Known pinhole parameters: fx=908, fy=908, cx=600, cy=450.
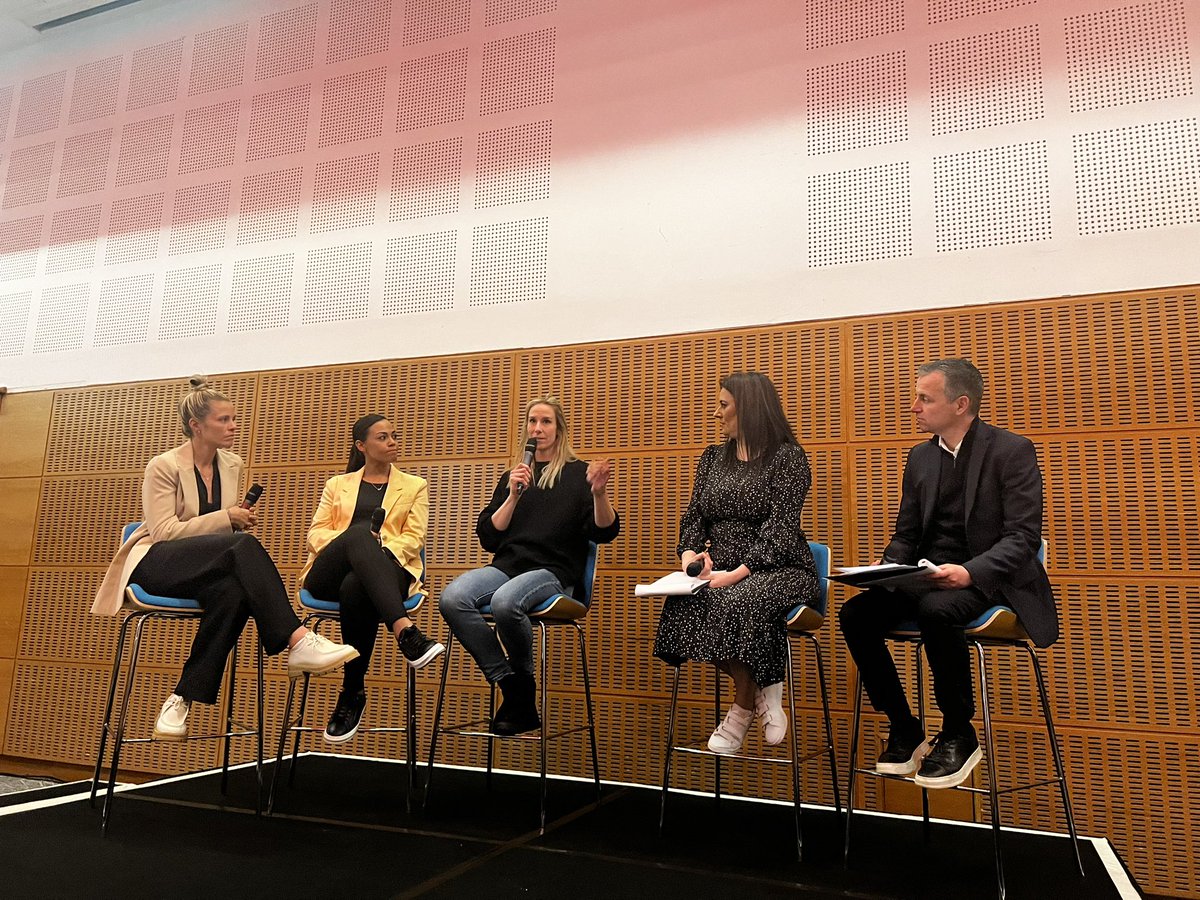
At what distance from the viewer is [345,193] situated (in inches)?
197

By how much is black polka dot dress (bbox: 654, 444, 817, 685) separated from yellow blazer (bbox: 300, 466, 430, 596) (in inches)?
41.8

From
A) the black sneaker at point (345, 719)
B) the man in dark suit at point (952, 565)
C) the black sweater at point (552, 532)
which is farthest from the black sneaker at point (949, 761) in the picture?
the black sneaker at point (345, 719)

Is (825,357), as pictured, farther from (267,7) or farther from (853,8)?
(267,7)

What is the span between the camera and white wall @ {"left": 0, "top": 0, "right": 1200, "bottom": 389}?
12.0ft

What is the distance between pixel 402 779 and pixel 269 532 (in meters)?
1.65

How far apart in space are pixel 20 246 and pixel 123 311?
1068 millimetres

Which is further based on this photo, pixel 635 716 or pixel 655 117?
pixel 655 117

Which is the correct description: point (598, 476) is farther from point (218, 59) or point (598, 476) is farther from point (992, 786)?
point (218, 59)

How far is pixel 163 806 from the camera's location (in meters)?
3.12

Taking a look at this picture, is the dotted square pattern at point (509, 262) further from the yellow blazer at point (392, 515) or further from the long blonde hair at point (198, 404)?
the long blonde hair at point (198, 404)

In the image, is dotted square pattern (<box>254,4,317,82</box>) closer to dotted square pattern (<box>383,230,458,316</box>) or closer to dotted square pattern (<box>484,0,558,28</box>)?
dotted square pattern (<box>484,0,558,28</box>)

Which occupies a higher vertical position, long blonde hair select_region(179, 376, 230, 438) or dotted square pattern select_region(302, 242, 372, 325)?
dotted square pattern select_region(302, 242, 372, 325)

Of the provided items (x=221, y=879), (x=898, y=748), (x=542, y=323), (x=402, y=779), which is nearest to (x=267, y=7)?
(x=542, y=323)

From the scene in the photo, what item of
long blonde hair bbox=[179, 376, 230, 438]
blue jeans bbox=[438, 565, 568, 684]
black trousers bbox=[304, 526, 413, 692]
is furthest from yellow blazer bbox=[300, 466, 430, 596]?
long blonde hair bbox=[179, 376, 230, 438]
